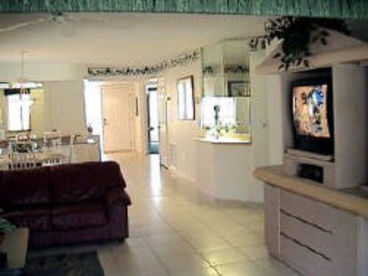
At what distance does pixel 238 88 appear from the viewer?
22.6ft

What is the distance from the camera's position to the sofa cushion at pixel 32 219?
466cm

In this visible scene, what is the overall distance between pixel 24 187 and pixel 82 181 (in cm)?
63

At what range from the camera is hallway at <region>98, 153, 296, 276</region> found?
13.6 feet

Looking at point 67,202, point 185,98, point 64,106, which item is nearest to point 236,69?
point 185,98

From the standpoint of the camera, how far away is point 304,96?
12.4ft

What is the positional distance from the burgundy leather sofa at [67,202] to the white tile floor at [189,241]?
0.60 ft

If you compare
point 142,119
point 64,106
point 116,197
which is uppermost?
point 64,106

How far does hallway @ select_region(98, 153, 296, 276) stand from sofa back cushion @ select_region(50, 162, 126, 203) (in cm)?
64

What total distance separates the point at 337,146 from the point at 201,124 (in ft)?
14.6

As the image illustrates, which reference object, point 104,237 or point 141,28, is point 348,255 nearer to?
point 104,237

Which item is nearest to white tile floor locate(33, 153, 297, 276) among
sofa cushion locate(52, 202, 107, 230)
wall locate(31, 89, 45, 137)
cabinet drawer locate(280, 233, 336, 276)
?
cabinet drawer locate(280, 233, 336, 276)

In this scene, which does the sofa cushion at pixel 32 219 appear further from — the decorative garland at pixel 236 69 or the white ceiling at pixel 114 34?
the decorative garland at pixel 236 69

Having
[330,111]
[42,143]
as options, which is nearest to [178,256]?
→ [330,111]

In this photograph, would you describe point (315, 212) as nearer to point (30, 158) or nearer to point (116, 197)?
point (116, 197)
